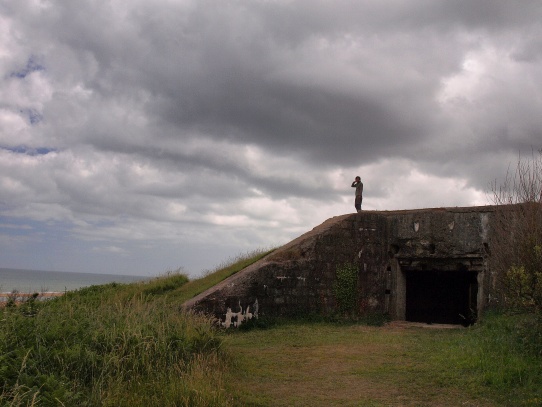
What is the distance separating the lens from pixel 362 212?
46.4 ft

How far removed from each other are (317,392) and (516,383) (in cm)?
256

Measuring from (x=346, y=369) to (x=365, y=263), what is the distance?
5573mm

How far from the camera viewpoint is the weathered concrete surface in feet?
40.6

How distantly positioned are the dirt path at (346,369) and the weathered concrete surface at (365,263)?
0.92m

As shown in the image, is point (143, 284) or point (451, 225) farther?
point (143, 284)

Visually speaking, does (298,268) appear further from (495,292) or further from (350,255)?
(495,292)

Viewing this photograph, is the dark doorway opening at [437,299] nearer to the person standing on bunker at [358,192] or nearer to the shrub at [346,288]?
the person standing on bunker at [358,192]

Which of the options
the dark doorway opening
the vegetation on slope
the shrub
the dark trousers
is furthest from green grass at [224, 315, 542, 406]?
the dark doorway opening

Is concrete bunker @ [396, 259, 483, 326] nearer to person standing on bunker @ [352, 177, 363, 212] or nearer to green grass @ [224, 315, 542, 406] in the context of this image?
person standing on bunker @ [352, 177, 363, 212]

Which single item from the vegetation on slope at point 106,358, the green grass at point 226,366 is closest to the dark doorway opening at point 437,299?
the green grass at point 226,366

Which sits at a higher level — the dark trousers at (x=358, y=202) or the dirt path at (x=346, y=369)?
the dark trousers at (x=358, y=202)

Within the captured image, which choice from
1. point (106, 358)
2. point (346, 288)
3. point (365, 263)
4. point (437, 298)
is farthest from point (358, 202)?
point (106, 358)

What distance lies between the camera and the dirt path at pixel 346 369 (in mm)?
6898

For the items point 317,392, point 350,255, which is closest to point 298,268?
point 350,255
